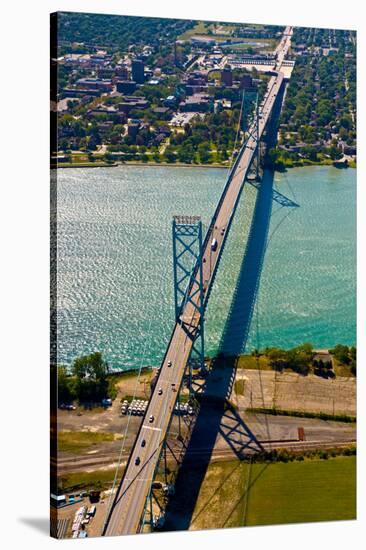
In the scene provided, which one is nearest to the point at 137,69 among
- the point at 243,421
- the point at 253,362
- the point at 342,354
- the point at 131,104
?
the point at 131,104

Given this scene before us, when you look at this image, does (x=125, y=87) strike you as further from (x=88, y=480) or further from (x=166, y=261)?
(x=88, y=480)

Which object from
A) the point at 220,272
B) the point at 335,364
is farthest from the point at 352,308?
the point at 220,272

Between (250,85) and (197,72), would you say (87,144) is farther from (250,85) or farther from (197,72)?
(250,85)

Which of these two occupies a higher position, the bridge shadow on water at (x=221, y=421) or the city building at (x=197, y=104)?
the city building at (x=197, y=104)

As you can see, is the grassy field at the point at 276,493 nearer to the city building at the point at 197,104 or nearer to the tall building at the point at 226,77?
the city building at the point at 197,104

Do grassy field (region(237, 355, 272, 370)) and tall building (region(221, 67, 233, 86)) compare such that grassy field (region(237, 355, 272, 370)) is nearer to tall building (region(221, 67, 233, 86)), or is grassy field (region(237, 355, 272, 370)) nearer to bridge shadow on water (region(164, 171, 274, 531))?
bridge shadow on water (region(164, 171, 274, 531))

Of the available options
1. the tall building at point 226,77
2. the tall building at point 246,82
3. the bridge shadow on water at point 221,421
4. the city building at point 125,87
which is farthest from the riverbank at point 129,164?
the bridge shadow on water at point 221,421
